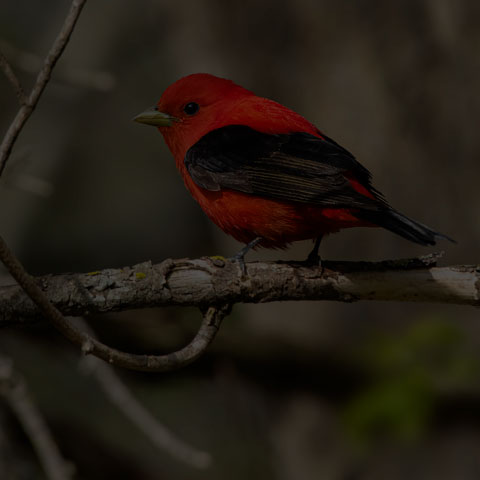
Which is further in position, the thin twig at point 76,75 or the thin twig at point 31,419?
the thin twig at point 76,75

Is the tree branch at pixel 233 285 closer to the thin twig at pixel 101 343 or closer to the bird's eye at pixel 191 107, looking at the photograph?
the thin twig at pixel 101 343

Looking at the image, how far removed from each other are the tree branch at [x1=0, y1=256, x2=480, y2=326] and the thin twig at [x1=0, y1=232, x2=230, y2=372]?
0.44 feet

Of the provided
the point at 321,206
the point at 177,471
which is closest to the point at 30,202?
the point at 177,471

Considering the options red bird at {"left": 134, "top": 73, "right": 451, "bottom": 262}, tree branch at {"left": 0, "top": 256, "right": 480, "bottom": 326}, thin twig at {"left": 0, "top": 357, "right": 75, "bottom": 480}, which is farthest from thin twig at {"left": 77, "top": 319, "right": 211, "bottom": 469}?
red bird at {"left": 134, "top": 73, "right": 451, "bottom": 262}

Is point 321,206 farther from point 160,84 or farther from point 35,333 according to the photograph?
point 160,84

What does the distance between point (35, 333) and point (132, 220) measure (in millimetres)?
3687

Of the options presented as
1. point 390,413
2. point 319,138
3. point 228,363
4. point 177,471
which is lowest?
point 177,471

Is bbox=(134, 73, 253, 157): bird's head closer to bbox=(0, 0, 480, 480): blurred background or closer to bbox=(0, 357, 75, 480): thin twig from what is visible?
bbox=(0, 0, 480, 480): blurred background

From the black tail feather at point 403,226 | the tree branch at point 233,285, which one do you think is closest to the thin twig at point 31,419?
the tree branch at point 233,285

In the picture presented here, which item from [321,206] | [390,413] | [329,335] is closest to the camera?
[321,206]

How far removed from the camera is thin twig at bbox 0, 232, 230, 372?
7.29 ft

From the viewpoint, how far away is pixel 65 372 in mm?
8242

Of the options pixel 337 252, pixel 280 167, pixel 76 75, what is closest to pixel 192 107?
pixel 76 75

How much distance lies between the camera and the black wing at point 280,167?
331 cm
